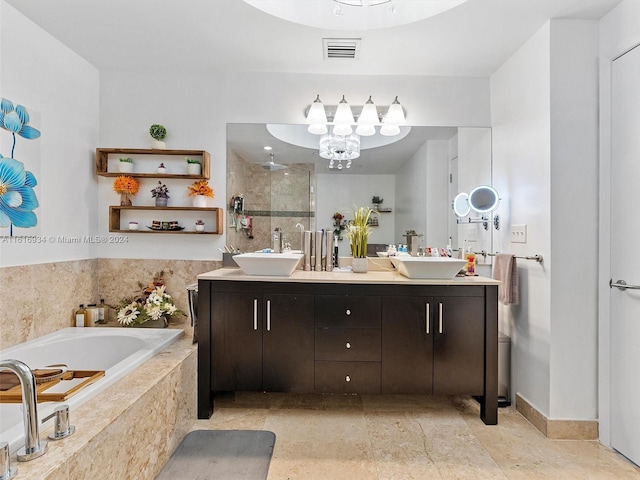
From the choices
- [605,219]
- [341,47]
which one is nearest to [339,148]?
[341,47]

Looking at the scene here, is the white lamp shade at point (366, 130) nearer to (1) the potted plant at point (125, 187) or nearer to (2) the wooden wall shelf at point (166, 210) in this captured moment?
(2) the wooden wall shelf at point (166, 210)

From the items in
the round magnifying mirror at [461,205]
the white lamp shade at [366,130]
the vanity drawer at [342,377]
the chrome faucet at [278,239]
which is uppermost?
the white lamp shade at [366,130]

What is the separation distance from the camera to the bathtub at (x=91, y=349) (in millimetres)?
1970

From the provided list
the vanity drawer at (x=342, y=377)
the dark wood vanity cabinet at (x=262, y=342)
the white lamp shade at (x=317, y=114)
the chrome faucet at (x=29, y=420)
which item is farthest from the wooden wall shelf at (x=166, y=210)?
the chrome faucet at (x=29, y=420)

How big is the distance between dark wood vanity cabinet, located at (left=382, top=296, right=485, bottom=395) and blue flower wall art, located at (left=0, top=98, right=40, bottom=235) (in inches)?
89.4

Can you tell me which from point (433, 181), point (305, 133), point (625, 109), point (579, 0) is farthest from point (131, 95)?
point (625, 109)

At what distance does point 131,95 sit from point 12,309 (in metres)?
1.72

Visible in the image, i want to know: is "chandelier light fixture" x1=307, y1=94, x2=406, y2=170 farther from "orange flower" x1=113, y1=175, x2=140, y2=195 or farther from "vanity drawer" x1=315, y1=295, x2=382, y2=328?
"orange flower" x1=113, y1=175, x2=140, y2=195

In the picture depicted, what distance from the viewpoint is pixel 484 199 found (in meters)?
2.67

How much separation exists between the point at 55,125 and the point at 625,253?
3.49m

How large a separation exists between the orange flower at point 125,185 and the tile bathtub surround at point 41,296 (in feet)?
1.95

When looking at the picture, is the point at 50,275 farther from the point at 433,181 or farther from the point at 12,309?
the point at 433,181

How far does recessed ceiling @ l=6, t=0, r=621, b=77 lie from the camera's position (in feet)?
6.73

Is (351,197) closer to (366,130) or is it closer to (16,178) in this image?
(366,130)
